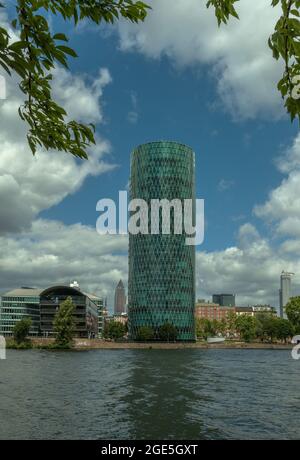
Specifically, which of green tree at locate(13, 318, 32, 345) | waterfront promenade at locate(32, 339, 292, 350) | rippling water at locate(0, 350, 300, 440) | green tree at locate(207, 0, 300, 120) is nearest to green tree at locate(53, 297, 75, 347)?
waterfront promenade at locate(32, 339, 292, 350)

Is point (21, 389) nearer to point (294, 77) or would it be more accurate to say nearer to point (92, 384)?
point (92, 384)

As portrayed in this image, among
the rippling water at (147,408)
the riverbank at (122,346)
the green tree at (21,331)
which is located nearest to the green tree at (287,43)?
the rippling water at (147,408)

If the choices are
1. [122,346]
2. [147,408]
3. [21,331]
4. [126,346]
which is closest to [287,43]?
[147,408]

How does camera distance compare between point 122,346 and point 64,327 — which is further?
point 122,346

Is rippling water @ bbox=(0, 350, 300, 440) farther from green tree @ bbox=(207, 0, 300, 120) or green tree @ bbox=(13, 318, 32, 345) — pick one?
green tree @ bbox=(13, 318, 32, 345)

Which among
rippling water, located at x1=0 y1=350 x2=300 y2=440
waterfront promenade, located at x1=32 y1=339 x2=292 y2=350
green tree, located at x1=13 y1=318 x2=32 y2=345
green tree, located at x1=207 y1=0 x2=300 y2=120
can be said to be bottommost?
waterfront promenade, located at x1=32 y1=339 x2=292 y2=350

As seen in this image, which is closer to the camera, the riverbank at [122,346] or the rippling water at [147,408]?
the rippling water at [147,408]

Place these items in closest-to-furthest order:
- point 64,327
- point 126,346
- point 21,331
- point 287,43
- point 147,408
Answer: point 287,43
point 147,408
point 64,327
point 21,331
point 126,346

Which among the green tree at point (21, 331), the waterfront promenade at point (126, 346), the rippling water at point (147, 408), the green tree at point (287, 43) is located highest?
the green tree at point (287, 43)

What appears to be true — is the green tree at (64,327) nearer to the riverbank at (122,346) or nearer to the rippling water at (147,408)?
the riverbank at (122,346)

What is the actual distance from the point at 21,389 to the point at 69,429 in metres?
19.9

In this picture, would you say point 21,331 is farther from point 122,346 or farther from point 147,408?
point 147,408

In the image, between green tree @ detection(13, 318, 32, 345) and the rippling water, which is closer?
the rippling water

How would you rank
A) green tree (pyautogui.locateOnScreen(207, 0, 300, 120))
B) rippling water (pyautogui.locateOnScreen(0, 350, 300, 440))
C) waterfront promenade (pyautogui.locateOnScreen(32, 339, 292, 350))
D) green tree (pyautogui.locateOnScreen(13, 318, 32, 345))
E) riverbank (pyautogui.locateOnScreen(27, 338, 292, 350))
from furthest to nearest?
waterfront promenade (pyautogui.locateOnScreen(32, 339, 292, 350))
riverbank (pyautogui.locateOnScreen(27, 338, 292, 350))
green tree (pyautogui.locateOnScreen(13, 318, 32, 345))
rippling water (pyautogui.locateOnScreen(0, 350, 300, 440))
green tree (pyautogui.locateOnScreen(207, 0, 300, 120))
